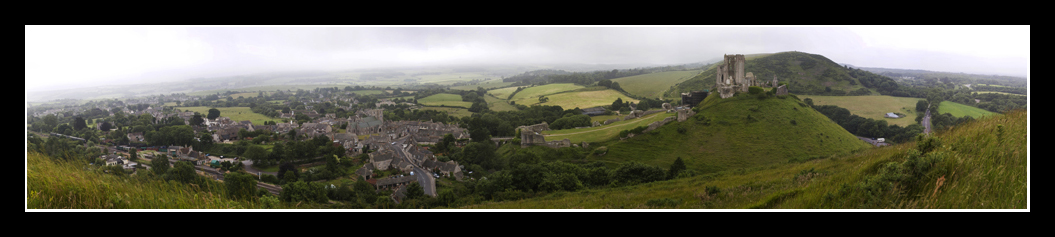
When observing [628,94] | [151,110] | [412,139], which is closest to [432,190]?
[412,139]

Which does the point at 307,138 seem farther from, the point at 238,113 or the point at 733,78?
→ the point at 733,78

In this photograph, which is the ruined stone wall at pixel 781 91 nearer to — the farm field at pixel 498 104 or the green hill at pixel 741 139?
the green hill at pixel 741 139

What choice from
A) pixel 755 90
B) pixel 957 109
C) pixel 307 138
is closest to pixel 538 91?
pixel 307 138

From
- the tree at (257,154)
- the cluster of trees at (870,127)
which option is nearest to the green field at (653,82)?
the cluster of trees at (870,127)

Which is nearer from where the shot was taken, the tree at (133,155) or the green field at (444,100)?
the tree at (133,155)

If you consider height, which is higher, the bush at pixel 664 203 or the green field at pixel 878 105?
the green field at pixel 878 105

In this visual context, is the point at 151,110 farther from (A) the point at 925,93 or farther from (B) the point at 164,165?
(A) the point at 925,93

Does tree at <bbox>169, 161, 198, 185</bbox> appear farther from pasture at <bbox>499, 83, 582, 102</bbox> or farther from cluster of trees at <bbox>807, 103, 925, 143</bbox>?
pasture at <bbox>499, 83, 582, 102</bbox>
